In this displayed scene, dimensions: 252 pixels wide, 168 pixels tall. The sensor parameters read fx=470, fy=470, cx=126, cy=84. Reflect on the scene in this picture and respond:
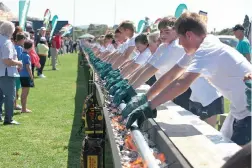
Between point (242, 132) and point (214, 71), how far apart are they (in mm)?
494

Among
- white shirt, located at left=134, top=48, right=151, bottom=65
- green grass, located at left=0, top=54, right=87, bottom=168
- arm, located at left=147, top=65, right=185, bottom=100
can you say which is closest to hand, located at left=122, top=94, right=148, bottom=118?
arm, located at left=147, top=65, right=185, bottom=100

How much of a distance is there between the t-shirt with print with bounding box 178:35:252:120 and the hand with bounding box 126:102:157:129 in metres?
0.39

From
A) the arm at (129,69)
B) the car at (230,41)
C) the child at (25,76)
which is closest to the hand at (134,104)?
the arm at (129,69)

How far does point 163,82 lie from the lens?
3703 millimetres

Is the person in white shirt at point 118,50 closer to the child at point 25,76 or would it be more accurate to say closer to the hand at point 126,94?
the child at point 25,76

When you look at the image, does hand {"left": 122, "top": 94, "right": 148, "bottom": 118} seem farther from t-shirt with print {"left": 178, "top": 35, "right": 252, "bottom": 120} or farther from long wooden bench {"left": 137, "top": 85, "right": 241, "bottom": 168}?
t-shirt with print {"left": 178, "top": 35, "right": 252, "bottom": 120}

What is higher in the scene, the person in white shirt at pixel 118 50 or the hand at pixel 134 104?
the hand at pixel 134 104

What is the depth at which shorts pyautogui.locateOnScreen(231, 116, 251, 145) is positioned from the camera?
3.40 m

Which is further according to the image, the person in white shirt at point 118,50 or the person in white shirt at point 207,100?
the person in white shirt at point 118,50

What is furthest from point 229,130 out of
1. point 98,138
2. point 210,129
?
point 98,138

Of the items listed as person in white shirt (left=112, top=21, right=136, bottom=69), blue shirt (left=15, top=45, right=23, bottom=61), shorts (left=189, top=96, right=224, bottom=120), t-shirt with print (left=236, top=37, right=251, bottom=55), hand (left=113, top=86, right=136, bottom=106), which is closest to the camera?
hand (left=113, top=86, right=136, bottom=106)

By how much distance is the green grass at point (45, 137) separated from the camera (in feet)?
20.0

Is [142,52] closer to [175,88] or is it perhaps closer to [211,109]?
[211,109]

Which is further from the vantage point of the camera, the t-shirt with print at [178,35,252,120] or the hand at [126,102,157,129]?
the t-shirt with print at [178,35,252,120]
